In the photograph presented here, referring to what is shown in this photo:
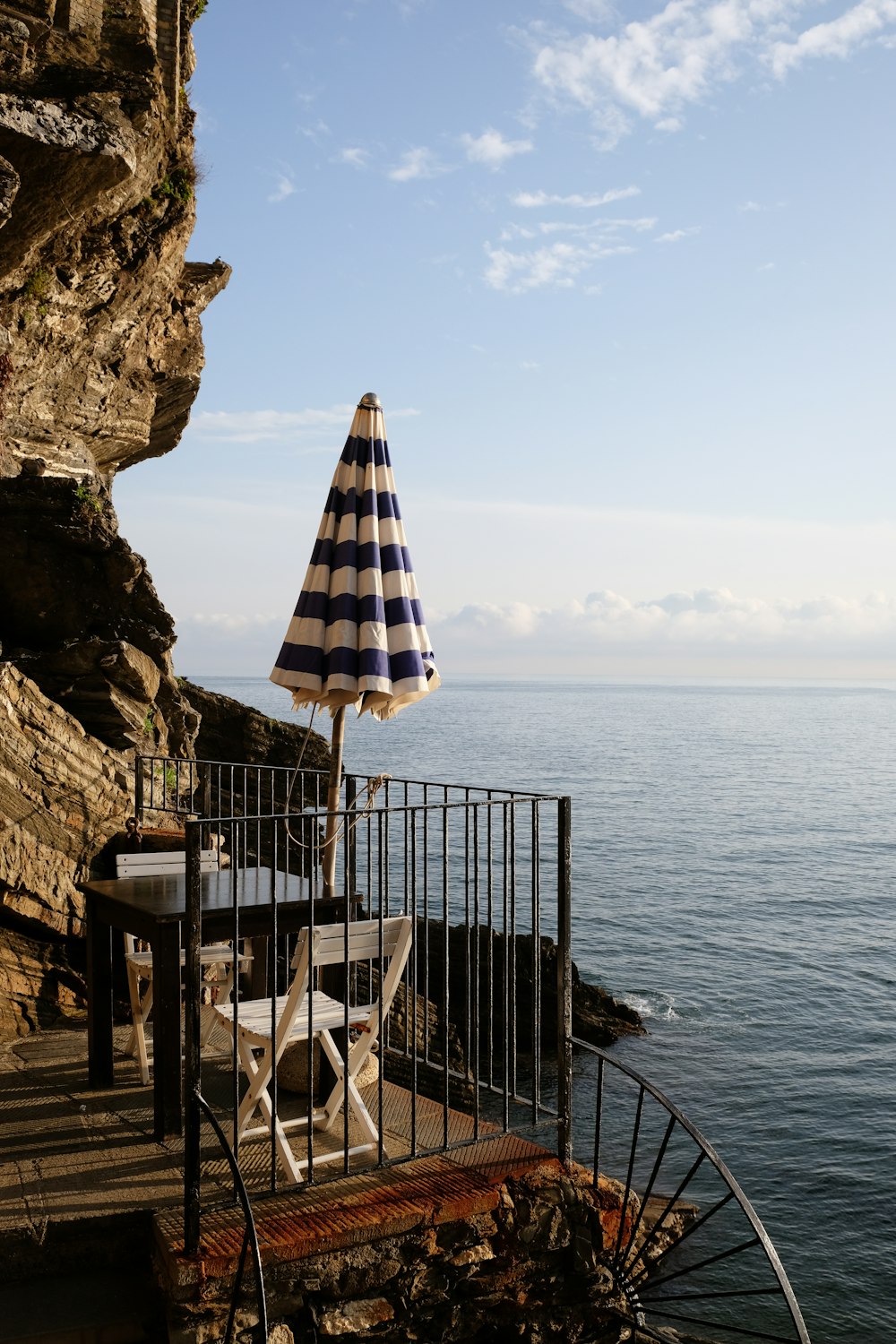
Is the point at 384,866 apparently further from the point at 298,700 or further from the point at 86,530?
the point at 86,530

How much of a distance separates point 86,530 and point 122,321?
4.63 m

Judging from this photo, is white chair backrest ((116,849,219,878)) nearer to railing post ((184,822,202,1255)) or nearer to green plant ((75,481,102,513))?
railing post ((184,822,202,1255))

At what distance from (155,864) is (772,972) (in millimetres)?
18226

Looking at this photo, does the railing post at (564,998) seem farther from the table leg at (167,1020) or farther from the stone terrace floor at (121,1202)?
the table leg at (167,1020)

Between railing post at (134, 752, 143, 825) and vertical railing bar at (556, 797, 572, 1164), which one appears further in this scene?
railing post at (134, 752, 143, 825)

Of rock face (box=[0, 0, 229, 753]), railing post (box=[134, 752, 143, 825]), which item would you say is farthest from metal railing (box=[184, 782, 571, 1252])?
rock face (box=[0, 0, 229, 753])

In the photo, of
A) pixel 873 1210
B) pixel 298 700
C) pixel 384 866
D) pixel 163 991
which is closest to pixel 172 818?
pixel 298 700

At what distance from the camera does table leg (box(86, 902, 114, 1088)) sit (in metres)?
6.02

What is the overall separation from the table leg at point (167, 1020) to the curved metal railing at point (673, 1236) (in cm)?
211

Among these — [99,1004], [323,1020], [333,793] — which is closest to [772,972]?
[333,793]

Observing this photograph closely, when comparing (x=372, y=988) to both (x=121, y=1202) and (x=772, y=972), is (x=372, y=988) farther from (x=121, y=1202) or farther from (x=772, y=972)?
(x=772, y=972)

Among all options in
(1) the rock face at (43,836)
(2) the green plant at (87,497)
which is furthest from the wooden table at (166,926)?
(2) the green plant at (87,497)

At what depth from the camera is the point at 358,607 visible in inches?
256

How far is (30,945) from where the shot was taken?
7883 mm
